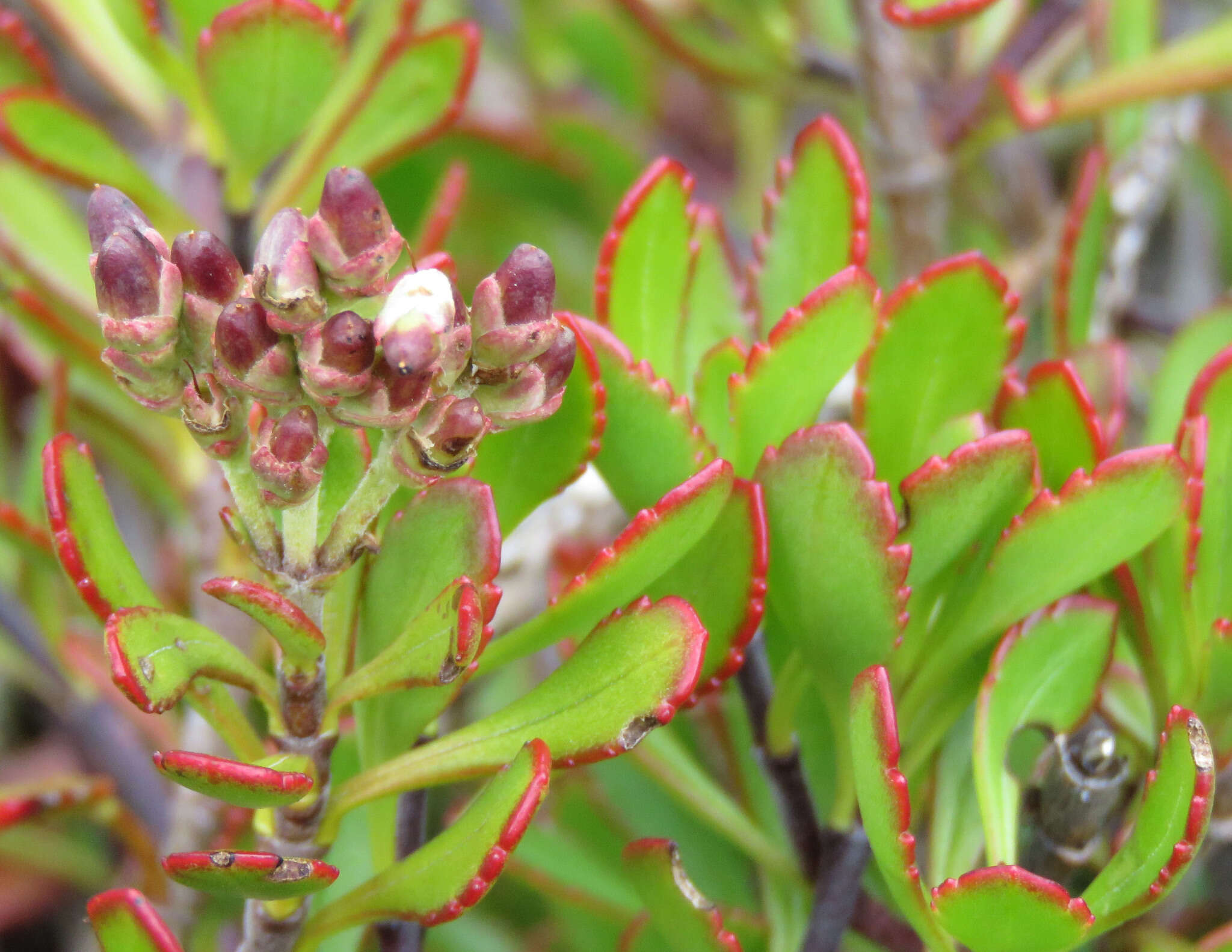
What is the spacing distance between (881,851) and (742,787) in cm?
31

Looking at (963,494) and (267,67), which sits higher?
(267,67)

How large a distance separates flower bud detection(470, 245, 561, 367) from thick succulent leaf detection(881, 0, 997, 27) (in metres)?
0.41

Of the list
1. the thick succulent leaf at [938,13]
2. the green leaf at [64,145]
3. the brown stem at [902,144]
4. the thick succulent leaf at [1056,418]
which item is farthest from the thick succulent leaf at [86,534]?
the brown stem at [902,144]

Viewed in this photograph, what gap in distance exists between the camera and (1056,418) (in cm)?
63

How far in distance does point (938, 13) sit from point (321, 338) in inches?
20.2

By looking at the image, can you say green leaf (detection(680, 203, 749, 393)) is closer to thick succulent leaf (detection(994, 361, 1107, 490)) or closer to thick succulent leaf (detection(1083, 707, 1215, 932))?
thick succulent leaf (detection(994, 361, 1107, 490))

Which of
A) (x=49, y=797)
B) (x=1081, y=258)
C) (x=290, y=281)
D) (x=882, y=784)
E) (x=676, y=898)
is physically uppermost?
(x=290, y=281)

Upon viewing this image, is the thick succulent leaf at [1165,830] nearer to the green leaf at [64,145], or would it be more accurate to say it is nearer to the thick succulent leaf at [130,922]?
the thick succulent leaf at [130,922]

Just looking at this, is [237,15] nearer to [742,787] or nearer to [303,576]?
[303,576]

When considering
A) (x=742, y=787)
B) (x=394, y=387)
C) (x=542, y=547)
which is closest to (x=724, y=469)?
(x=394, y=387)

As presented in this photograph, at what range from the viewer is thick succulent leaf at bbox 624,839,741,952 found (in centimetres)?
57

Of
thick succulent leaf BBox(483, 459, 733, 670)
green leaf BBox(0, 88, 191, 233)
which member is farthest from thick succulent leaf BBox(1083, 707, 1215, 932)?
green leaf BBox(0, 88, 191, 233)

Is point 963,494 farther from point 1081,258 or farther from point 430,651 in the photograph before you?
point 1081,258

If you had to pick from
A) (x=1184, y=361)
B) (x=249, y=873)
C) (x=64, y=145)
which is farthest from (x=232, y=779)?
(x=1184, y=361)
